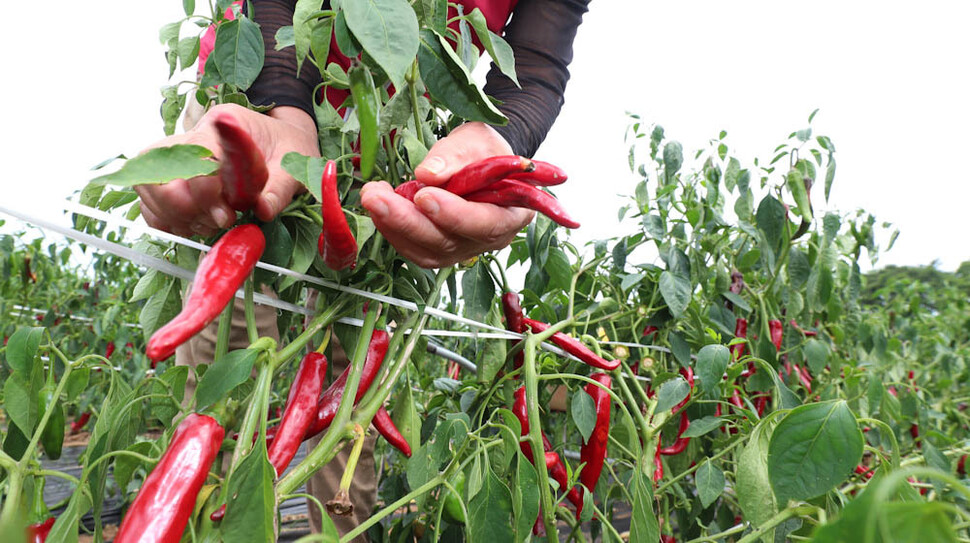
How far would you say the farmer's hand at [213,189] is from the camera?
58 centimetres

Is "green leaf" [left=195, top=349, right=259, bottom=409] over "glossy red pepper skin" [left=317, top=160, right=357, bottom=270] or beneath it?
beneath

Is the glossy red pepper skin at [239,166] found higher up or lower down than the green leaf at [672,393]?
higher up

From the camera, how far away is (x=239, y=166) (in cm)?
52

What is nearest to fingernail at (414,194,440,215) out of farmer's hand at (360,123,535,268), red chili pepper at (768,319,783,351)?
farmer's hand at (360,123,535,268)

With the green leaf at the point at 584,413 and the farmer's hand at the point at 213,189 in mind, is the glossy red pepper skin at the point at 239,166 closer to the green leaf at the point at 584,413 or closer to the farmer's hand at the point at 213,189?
the farmer's hand at the point at 213,189

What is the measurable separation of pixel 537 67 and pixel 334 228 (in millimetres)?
622

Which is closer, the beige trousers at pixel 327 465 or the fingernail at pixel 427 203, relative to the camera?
the fingernail at pixel 427 203

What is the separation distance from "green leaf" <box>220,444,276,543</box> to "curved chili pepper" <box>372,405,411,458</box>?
15.3 inches

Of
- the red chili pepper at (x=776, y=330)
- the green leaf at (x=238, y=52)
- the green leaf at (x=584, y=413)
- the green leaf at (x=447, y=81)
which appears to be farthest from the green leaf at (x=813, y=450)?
the red chili pepper at (x=776, y=330)

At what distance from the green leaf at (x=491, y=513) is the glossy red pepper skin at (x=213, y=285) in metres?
0.33

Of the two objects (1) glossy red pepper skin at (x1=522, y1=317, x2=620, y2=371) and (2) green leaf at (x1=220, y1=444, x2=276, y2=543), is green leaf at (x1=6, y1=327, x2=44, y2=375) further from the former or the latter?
(1) glossy red pepper skin at (x1=522, y1=317, x2=620, y2=371)

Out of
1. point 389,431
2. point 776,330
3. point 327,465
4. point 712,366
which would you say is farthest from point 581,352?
point 776,330

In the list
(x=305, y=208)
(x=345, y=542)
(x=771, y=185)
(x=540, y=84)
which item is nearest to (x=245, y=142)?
(x=305, y=208)

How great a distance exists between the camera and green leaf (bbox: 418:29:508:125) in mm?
611
